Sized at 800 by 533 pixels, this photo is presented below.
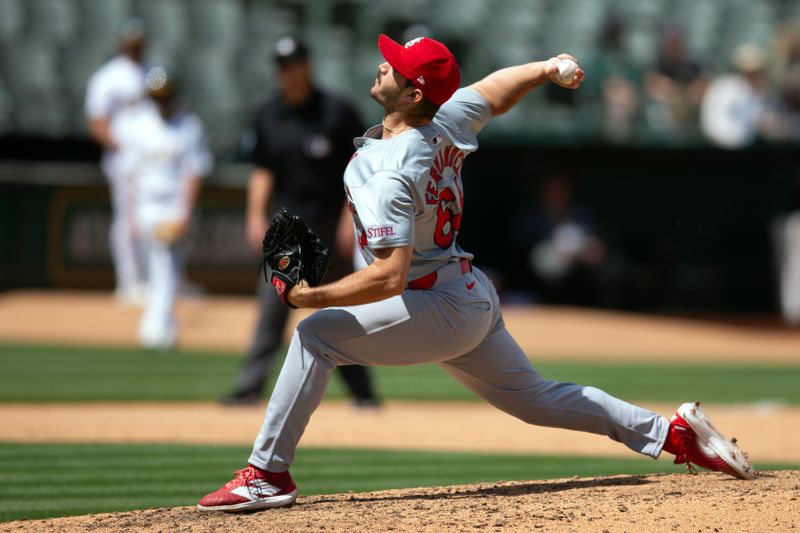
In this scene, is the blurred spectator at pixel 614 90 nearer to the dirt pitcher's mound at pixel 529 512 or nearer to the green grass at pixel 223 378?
the green grass at pixel 223 378

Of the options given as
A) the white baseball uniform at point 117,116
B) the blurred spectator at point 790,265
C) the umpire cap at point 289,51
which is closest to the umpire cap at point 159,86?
the white baseball uniform at point 117,116

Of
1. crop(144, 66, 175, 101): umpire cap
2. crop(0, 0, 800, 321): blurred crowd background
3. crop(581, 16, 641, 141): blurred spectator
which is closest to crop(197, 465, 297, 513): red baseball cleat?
crop(144, 66, 175, 101): umpire cap

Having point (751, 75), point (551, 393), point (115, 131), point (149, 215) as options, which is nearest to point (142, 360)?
point (149, 215)

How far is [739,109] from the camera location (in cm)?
1523

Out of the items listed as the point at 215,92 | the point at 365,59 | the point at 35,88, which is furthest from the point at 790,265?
the point at 35,88

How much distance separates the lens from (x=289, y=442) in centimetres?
438

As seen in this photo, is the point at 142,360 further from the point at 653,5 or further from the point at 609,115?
the point at 653,5

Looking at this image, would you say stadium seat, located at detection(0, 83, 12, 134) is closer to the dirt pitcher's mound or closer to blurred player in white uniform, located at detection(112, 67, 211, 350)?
blurred player in white uniform, located at detection(112, 67, 211, 350)

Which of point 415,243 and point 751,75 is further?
point 751,75

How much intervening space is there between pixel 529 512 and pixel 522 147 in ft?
36.0

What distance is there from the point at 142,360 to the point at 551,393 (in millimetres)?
6963

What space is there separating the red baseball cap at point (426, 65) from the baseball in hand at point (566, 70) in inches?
18.5

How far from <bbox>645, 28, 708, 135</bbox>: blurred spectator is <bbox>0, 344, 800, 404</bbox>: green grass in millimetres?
3990

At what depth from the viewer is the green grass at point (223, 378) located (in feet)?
30.7
